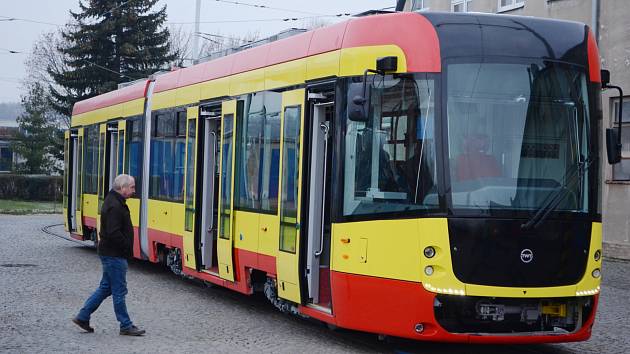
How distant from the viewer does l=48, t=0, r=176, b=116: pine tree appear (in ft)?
186

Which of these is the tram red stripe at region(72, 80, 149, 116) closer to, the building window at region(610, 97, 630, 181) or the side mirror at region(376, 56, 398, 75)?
the side mirror at region(376, 56, 398, 75)

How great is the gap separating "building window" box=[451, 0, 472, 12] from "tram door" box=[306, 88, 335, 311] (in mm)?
17953

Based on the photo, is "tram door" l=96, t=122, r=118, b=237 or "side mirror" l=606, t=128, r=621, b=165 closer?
"side mirror" l=606, t=128, r=621, b=165

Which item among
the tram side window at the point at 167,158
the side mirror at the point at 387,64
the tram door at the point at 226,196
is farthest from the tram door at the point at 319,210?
the tram side window at the point at 167,158

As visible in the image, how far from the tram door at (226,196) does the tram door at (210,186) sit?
21.8 inches

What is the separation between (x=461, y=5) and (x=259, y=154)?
17.3 m

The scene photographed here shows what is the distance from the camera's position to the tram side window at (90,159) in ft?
69.0

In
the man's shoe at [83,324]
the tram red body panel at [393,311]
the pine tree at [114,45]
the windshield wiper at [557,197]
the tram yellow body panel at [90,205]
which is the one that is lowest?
the man's shoe at [83,324]

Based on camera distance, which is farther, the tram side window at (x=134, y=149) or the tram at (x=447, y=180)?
the tram side window at (x=134, y=149)

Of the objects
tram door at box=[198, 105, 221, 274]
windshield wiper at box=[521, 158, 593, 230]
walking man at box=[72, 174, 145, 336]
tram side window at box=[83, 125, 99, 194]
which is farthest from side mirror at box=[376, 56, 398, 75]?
tram side window at box=[83, 125, 99, 194]

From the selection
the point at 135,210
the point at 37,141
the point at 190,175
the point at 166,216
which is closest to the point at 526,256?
the point at 190,175

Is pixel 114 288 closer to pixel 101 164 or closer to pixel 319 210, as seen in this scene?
pixel 319 210

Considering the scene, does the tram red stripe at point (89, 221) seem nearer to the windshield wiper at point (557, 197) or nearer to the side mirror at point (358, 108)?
the side mirror at point (358, 108)

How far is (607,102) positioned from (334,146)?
533 inches
